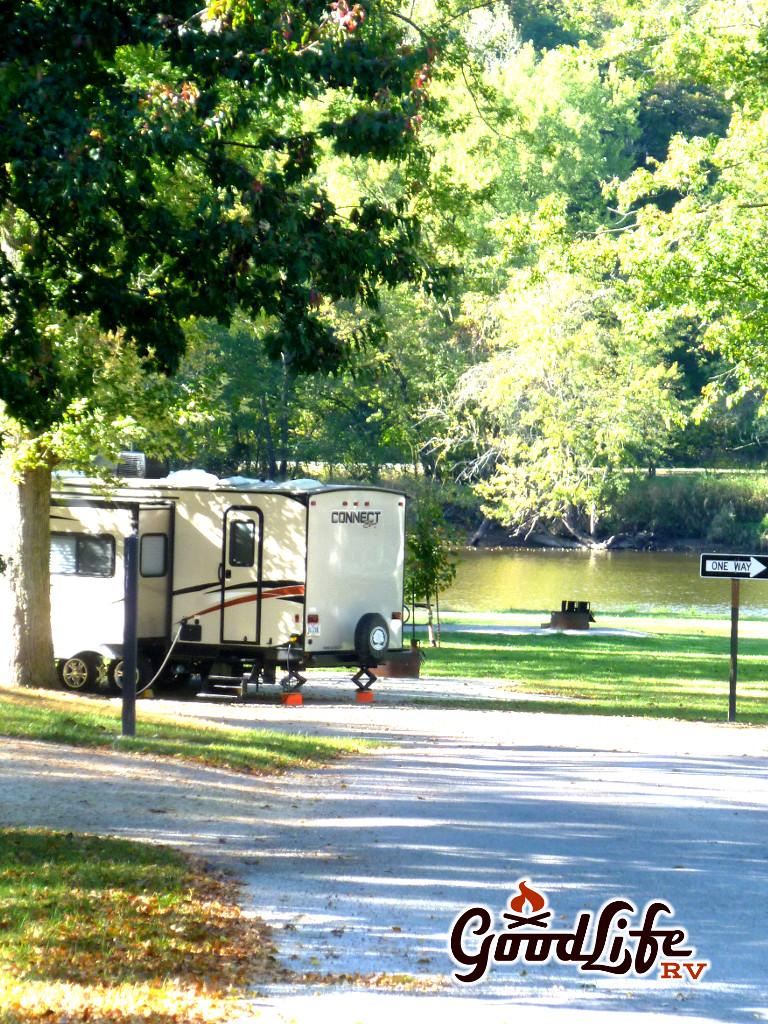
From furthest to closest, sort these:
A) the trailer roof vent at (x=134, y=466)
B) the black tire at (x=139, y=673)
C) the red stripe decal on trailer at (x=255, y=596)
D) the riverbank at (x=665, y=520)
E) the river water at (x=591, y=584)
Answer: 1. the riverbank at (x=665, y=520)
2. the river water at (x=591, y=584)
3. the trailer roof vent at (x=134, y=466)
4. the black tire at (x=139, y=673)
5. the red stripe decal on trailer at (x=255, y=596)

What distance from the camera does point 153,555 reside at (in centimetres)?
1806

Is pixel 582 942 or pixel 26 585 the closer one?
pixel 582 942

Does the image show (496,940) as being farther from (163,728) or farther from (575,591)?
(575,591)

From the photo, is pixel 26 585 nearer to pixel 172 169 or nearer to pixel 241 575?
pixel 241 575

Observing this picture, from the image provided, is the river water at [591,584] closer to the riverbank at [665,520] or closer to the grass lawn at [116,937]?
the riverbank at [665,520]

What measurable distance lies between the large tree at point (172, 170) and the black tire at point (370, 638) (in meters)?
7.44

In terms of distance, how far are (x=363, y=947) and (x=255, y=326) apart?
14.0 m

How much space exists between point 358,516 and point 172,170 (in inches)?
328

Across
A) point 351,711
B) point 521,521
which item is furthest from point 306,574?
point 521,521

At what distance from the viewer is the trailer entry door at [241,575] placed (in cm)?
1748

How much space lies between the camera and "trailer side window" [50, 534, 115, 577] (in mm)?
18312

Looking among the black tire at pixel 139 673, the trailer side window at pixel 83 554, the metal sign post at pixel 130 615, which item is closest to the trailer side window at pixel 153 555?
the trailer side window at pixel 83 554

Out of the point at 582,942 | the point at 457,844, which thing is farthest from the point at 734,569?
the point at 582,942

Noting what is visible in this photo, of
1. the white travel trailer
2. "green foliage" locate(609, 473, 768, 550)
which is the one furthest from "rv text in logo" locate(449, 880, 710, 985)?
"green foliage" locate(609, 473, 768, 550)
